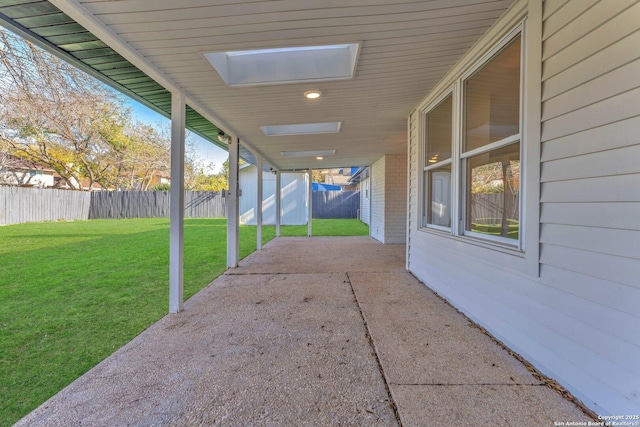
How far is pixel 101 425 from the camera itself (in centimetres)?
139

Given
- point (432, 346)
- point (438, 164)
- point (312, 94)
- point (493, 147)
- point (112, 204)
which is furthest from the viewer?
point (112, 204)

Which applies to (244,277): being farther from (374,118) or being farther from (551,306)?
(551,306)

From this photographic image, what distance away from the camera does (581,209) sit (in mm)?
1503

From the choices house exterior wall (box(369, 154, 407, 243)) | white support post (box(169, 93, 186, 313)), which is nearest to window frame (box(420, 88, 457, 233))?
white support post (box(169, 93, 186, 313))

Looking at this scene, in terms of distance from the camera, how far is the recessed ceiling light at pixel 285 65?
2.82m

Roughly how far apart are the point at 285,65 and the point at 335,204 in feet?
48.6

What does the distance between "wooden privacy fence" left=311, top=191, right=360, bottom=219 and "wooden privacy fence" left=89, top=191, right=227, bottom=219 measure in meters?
5.71

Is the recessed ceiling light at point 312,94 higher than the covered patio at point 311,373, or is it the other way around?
the recessed ceiling light at point 312,94

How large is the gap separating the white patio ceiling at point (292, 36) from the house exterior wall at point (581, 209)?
50cm

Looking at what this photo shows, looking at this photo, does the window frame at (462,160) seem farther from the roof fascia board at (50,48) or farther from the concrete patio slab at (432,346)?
the roof fascia board at (50,48)

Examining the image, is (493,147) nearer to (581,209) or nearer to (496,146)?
(496,146)

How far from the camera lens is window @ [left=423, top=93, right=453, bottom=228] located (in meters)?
3.25

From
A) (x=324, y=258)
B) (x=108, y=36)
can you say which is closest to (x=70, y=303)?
(x=108, y=36)

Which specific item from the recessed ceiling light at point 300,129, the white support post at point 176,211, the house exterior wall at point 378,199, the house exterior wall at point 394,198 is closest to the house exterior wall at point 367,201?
the house exterior wall at point 378,199
